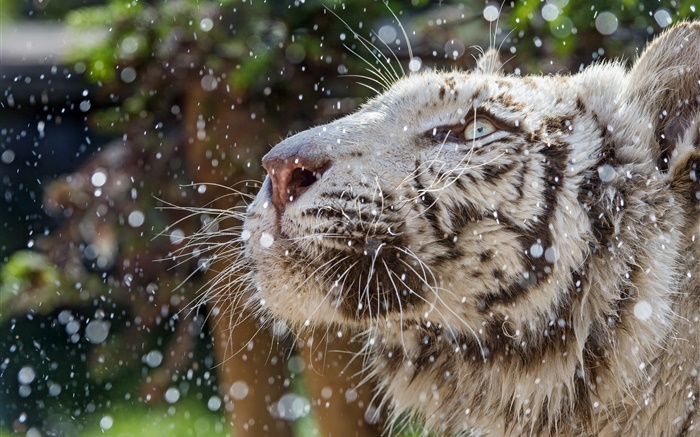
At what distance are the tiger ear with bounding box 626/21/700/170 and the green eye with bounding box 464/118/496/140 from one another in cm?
42

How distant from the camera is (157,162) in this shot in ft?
14.7

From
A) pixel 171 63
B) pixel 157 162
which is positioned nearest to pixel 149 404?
pixel 157 162

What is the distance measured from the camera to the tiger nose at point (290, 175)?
6.78 ft

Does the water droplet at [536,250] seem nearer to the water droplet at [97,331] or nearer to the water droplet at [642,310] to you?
the water droplet at [642,310]

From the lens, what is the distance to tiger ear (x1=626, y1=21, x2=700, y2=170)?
7.34 feet

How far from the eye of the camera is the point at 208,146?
4156 mm

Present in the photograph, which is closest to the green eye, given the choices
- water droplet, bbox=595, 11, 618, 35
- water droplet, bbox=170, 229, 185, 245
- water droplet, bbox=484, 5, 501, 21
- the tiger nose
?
the tiger nose

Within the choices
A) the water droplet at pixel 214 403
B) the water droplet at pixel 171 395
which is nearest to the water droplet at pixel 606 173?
the water droplet at pixel 171 395

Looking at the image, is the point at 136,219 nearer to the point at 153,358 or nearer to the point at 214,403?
the point at 153,358

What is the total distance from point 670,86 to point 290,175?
107cm

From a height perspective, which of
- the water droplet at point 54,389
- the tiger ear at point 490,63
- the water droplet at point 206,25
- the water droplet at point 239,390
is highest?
the tiger ear at point 490,63

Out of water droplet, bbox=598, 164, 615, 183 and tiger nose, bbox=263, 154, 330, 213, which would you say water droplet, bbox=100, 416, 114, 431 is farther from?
water droplet, bbox=598, 164, 615, 183

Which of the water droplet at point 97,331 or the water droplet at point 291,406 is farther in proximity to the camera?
the water droplet at point 97,331

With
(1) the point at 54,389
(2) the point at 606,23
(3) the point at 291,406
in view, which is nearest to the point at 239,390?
(3) the point at 291,406
